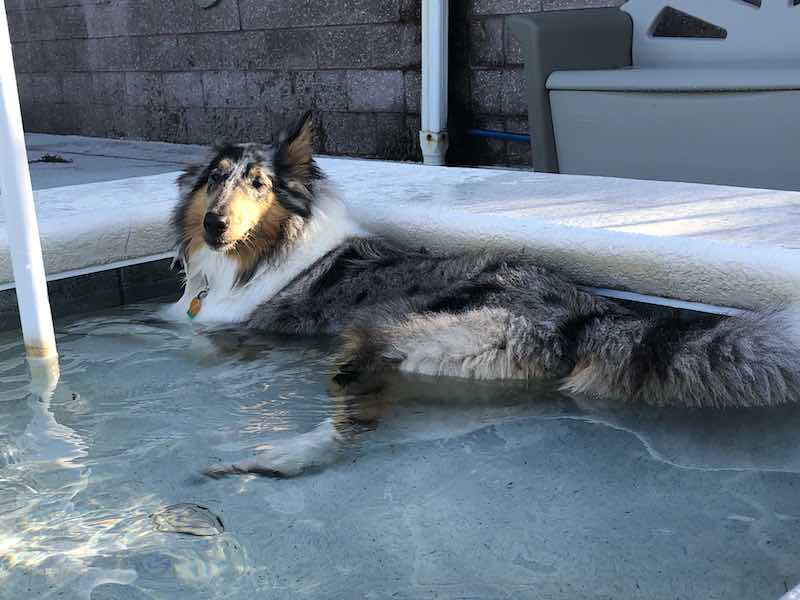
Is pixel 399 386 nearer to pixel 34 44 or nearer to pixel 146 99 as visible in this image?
pixel 146 99

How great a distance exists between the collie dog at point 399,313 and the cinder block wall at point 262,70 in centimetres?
323

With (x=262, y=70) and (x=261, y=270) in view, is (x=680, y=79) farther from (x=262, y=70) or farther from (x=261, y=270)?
(x=262, y=70)

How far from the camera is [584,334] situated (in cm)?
249

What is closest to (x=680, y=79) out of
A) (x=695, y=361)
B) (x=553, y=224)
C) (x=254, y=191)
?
(x=553, y=224)

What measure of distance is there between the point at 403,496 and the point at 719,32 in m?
4.31

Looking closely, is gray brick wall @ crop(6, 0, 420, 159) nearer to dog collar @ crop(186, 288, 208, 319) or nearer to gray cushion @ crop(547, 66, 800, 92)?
gray cushion @ crop(547, 66, 800, 92)

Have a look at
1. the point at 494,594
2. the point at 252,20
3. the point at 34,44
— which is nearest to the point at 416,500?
the point at 494,594

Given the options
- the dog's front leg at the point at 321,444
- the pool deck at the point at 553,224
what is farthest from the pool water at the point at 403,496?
the pool deck at the point at 553,224

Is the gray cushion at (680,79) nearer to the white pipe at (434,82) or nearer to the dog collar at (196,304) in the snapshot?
the white pipe at (434,82)

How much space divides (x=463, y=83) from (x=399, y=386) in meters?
4.41

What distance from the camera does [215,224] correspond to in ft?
10.1

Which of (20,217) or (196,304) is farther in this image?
(196,304)

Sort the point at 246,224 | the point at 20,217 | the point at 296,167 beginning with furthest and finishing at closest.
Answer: the point at 296,167 → the point at 246,224 → the point at 20,217

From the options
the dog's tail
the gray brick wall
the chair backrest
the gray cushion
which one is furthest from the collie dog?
the gray brick wall
